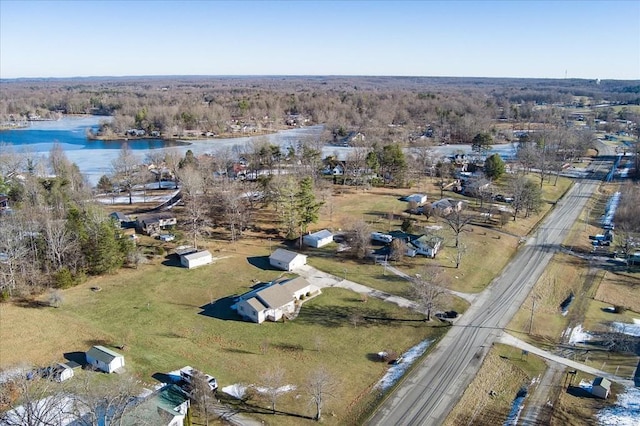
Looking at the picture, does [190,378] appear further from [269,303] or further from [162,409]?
[269,303]

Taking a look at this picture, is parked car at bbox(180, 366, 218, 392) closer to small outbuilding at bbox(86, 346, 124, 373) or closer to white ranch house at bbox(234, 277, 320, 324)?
small outbuilding at bbox(86, 346, 124, 373)

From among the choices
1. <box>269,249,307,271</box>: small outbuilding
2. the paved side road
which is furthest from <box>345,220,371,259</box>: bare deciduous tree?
the paved side road

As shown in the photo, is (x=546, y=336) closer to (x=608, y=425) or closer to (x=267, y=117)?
(x=608, y=425)

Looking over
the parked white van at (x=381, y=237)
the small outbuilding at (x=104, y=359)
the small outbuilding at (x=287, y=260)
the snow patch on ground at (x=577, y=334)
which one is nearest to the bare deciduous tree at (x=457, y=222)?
the parked white van at (x=381, y=237)

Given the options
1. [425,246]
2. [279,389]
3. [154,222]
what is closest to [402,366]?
[279,389]

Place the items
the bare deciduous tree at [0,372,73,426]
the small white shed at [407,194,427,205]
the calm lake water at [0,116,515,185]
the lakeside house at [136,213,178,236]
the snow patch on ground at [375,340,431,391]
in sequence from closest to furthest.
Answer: the bare deciduous tree at [0,372,73,426], the snow patch on ground at [375,340,431,391], the lakeside house at [136,213,178,236], the small white shed at [407,194,427,205], the calm lake water at [0,116,515,185]

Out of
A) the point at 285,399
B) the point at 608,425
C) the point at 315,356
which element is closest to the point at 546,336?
the point at 608,425
